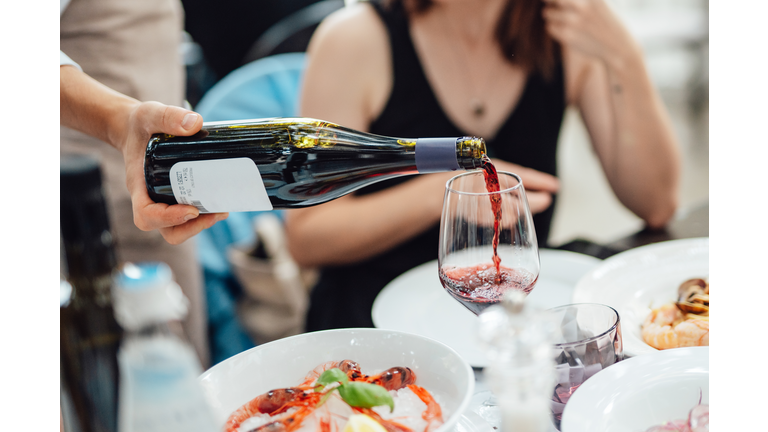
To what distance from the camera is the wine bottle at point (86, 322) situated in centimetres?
70

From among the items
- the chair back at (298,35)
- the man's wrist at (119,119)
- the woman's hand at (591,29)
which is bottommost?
the man's wrist at (119,119)

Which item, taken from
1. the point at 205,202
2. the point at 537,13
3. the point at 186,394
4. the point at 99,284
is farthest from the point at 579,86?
the point at 186,394

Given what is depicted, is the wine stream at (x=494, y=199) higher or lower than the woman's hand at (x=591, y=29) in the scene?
lower

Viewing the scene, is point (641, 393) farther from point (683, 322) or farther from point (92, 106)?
point (92, 106)

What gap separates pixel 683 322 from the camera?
66 centimetres

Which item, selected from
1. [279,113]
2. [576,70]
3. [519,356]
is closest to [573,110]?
[576,70]

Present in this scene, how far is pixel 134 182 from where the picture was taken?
30.2 inches

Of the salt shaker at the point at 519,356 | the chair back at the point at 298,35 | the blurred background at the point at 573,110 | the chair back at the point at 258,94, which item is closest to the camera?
the salt shaker at the point at 519,356

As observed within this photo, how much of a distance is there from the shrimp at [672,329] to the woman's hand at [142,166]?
0.58 m

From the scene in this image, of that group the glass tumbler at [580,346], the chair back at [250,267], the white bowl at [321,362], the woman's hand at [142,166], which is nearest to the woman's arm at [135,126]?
the woman's hand at [142,166]

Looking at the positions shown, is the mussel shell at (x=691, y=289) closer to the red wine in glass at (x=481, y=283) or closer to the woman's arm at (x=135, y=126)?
the red wine in glass at (x=481, y=283)

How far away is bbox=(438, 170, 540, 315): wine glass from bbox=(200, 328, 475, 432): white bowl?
0.10 meters
